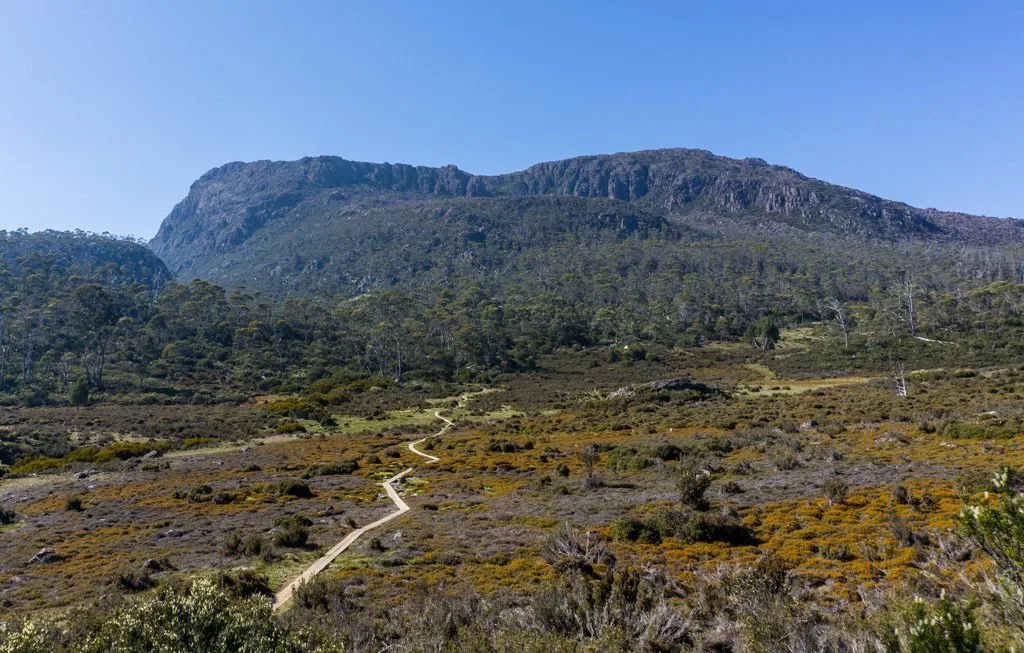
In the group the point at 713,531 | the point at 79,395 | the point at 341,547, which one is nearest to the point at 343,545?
the point at 341,547

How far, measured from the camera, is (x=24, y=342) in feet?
240

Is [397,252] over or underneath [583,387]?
over

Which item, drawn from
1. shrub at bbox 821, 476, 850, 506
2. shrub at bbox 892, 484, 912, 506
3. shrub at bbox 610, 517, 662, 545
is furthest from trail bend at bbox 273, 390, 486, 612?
shrub at bbox 892, 484, 912, 506

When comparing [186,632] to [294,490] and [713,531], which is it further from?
[294,490]

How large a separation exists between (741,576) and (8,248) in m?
185

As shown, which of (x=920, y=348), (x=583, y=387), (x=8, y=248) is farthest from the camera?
(x=8, y=248)

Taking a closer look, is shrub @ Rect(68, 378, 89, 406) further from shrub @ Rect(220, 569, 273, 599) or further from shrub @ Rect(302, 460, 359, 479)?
shrub @ Rect(220, 569, 273, 599)

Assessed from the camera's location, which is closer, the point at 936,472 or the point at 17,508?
the point at 936,472

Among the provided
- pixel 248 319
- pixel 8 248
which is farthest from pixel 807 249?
pixel 8 248

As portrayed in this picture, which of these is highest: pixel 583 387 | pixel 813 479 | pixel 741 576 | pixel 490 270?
pixel 490 270

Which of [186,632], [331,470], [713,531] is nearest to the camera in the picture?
[186,632]

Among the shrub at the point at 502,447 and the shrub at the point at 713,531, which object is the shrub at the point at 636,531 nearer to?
the shrub at the point at 713,531

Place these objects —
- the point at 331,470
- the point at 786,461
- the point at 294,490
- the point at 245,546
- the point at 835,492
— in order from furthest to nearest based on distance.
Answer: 1. the point at 331,470
2. the point at 294,490
3. the point at 786,461
4. the point at 835,492
5. the point at 245,546

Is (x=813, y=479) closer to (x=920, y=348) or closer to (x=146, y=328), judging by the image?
(x=920, y=348)
